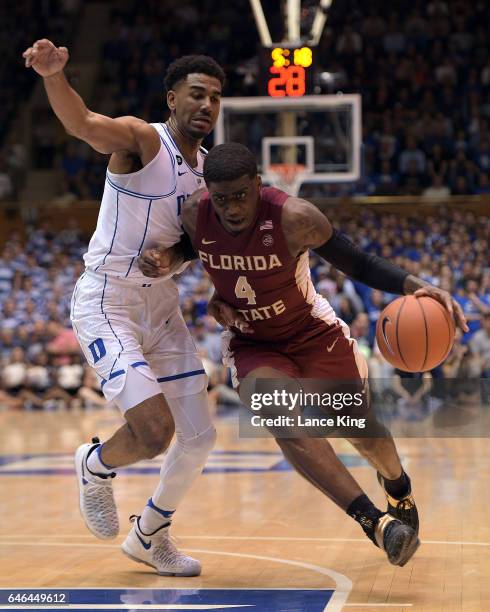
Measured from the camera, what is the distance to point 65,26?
25234 mm

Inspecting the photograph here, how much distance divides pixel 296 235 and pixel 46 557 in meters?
2.26

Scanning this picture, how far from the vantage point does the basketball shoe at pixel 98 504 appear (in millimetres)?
5078

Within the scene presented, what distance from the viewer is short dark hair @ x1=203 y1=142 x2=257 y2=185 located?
455 cm

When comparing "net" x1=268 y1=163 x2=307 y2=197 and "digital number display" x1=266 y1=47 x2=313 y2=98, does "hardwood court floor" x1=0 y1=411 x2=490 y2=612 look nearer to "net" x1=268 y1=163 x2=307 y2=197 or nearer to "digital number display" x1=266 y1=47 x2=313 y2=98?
"net" x1=268 y1=163 x2=307 y2=197

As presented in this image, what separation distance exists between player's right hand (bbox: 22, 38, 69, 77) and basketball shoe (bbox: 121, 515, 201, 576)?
2.33 m

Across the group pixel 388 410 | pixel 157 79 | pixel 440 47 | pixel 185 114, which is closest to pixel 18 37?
pixel 157 79

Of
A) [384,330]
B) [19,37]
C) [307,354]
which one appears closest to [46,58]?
[307,354]

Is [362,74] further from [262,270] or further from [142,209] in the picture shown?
[262,270]

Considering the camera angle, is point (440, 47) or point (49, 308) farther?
point (440, 47)

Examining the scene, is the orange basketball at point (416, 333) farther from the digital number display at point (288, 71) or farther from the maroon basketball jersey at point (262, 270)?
the digital number display at point (288, 71)

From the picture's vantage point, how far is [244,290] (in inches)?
193

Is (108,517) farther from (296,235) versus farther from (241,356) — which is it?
(296,235)

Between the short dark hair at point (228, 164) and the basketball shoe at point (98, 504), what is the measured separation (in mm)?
1567

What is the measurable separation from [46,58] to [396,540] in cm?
246
